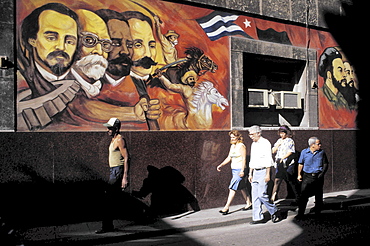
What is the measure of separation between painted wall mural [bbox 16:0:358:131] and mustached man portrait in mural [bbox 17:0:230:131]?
0.07 ft

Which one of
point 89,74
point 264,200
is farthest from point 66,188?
point 264,200

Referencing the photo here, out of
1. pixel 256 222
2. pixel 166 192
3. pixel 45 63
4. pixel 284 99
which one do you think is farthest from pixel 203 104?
pixel 45 63

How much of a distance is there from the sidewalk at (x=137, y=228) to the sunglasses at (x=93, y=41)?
4029 mm

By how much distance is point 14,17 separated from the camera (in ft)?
25.7

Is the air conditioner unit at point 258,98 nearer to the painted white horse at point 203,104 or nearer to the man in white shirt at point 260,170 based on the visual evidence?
the painted white horse at point 203,104

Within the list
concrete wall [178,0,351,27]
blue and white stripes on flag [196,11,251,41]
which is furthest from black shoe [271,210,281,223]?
concrete wall [178,0,351,27]

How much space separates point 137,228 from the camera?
7.85m

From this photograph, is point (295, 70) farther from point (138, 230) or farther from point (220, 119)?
point (138, 230)

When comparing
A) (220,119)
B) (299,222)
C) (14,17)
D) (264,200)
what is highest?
(14,17)

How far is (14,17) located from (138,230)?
202 inches

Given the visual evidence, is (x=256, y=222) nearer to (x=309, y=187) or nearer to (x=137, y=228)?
(x=309, y=187)

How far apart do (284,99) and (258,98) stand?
93 cm

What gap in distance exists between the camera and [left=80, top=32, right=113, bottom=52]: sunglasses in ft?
28.3

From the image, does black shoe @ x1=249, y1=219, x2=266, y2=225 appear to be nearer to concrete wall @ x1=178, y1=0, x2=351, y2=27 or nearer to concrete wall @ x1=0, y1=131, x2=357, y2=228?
concrete wall @ x1=0, y1=131, x2=357, y2=228
